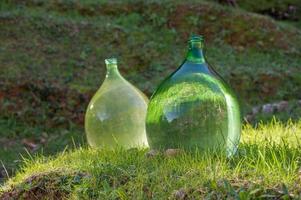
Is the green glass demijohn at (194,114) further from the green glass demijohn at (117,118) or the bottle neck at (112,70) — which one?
the bottle neck at (112,70)

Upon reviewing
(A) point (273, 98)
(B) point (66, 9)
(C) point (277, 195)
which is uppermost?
(C) point (277, 195)

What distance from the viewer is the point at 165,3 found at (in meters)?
10.6

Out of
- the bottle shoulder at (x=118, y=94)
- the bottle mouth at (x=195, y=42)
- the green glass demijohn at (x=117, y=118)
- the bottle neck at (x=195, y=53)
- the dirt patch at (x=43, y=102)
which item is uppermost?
the bottle mouth at (x=195, y=42)

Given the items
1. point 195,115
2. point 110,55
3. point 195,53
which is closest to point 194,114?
point 195,115

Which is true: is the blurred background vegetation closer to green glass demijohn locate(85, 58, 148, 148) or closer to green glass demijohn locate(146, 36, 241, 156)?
green glass demijohn locate(85, 58, 148, 148)

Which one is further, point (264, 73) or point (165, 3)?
point (165, 3)

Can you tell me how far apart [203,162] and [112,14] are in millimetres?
8023

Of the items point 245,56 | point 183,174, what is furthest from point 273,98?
point 183,174

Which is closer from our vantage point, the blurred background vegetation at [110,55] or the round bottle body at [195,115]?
the round bottle body at [195,115]

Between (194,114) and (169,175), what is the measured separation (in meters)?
0.41

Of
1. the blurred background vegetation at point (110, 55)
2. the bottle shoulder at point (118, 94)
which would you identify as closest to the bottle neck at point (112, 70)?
the bottle shoulder at point (118, 94)

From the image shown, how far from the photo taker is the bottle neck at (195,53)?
312 cm

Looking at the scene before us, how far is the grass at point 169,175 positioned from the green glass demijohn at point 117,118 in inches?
5.5

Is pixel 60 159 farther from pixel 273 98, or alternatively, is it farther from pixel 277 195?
pixel 273 98
